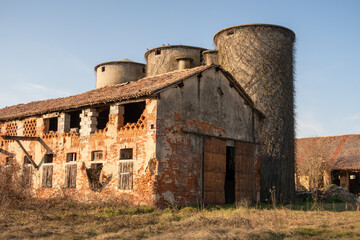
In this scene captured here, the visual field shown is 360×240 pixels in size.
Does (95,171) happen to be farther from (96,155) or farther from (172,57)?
(172,57)

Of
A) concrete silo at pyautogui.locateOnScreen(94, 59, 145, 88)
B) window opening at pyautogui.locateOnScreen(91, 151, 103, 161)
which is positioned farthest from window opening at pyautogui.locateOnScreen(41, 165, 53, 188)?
concrete silo at pyautogui.locateOnScreen(94, 59, 145, 88)

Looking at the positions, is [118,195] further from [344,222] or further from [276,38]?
[276,38]

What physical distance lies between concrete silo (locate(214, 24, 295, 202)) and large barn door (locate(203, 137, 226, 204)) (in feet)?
12.0

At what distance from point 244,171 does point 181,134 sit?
402 cm

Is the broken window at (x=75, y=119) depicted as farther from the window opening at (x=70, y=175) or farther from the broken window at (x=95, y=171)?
the broken window at (x=95, y=171)

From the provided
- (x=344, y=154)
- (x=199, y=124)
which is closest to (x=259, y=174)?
(x=199, y=124)

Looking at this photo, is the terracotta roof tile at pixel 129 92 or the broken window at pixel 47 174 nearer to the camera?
the terracotta roof tile at pixel 129 92

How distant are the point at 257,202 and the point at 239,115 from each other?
13.0ft

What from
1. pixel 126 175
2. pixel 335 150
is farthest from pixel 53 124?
pixel 335 150

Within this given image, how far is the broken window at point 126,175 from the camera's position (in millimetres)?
13922

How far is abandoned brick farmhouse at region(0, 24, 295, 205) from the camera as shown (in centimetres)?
1384

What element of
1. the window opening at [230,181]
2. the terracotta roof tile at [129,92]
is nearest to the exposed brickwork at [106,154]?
the terracotta roof tile at [129,92]

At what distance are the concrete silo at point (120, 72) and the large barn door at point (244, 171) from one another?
1336 centimetres

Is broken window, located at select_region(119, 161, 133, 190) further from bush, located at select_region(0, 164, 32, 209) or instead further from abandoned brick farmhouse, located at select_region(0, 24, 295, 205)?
bush, located at select_region(0, 164, 32, 209)
